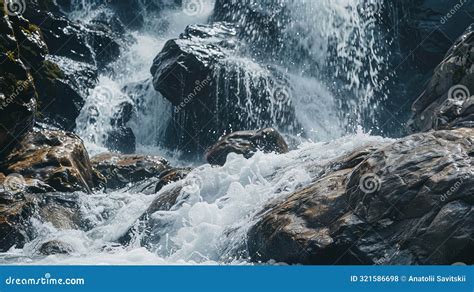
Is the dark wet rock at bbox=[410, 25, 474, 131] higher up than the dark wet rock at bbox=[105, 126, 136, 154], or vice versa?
the dark wet rock at bbox=[410, 25, 474, 131]

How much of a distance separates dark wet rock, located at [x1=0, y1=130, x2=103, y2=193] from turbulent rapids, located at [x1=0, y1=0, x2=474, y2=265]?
0.19 feet

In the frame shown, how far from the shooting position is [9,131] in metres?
15.4

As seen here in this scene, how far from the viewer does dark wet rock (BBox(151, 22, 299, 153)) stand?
24.9m

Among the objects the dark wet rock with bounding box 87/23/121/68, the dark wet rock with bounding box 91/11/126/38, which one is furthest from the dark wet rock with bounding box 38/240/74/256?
the dark wet rock with bounding box 91/11/126/38

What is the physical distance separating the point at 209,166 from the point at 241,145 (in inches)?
134

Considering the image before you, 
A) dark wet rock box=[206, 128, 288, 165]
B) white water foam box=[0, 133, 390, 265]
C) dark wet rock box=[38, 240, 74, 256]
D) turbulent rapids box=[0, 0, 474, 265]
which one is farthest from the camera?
dark wet rock box=[206, 128, 288, 165]

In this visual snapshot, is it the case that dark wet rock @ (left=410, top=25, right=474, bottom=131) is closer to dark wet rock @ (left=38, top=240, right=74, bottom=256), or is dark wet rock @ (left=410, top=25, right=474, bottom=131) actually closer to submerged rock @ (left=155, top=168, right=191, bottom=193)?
submerged rock @ (left=155, top=168, right=191, bottom=193)

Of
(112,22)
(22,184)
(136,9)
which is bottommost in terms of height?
(22,184)

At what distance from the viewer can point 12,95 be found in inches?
594

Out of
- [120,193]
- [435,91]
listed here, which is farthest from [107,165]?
[435,91]

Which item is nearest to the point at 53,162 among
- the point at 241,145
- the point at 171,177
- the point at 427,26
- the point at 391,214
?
the point at 171,177

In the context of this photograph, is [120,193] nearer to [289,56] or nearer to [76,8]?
[289,56]

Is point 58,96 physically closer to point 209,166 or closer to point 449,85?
point 209,166

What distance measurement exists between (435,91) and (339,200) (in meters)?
9.37
